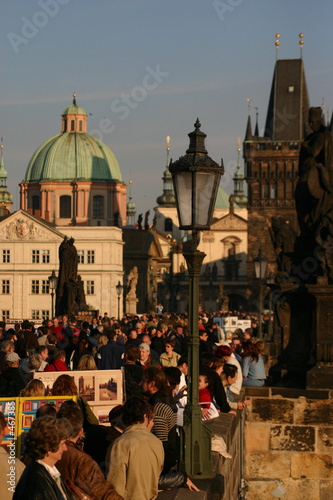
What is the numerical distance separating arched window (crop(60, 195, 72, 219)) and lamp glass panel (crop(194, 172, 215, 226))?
252 feet

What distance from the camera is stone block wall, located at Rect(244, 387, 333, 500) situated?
1020 centimetres

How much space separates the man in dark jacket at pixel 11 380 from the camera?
8.88 meters

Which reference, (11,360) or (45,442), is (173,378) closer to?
(11,360)

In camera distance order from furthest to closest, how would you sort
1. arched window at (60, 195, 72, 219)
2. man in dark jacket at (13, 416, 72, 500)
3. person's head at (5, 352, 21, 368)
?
arched window at (60, 195, 72, 219), person's head at (5, 352, 21, 368), man in dark jacket at (13, 416, 72, 500)

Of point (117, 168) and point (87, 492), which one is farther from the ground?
point (117, 168)

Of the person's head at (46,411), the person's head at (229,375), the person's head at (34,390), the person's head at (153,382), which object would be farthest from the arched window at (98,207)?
the person's head at (46,411)

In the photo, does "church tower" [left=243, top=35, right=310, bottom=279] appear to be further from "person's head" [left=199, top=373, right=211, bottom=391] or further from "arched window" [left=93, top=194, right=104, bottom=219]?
"person's head" [left=199, top=373, right=211, bottom=391]

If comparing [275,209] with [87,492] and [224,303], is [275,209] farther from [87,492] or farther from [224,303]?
[87,492]

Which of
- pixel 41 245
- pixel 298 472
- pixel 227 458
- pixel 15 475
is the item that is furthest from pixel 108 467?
pixel 41 245

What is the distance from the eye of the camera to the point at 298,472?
10289mm

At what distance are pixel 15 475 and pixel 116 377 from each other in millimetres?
3658

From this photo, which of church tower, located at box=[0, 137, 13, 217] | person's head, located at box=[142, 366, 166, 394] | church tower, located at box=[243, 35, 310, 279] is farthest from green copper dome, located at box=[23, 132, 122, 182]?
person's head, located at box=[142, 366, 166, 394]

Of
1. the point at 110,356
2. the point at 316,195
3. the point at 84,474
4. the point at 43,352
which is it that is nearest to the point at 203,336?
the point at 110,356

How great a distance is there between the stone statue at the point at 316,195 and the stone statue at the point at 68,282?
15.6 meters
